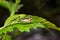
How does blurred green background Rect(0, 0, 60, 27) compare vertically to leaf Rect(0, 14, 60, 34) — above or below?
below

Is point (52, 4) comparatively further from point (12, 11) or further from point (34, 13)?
point (12, 11)

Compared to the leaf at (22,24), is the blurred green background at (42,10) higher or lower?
lower

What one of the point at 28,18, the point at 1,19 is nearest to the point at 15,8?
the point at 28,18

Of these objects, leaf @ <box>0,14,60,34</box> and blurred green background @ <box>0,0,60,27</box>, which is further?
blurred green background @ <box>0,0,60,27</box>

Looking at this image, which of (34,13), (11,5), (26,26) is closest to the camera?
(26,26)

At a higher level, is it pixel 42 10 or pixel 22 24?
pixel 22 24

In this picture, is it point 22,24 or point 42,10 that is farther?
point 42,10

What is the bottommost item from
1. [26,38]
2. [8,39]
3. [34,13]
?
[26,38]

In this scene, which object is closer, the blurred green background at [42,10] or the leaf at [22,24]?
the leaf at [22,24]
